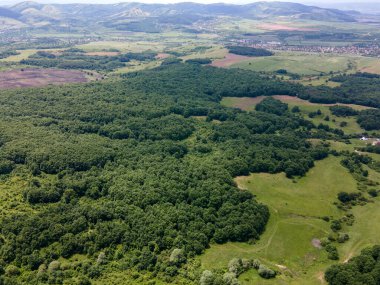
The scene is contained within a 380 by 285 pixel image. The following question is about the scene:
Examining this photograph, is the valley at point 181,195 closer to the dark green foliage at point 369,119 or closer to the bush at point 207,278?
the bush at point 207,278

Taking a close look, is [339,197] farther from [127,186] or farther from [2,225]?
[2,225]

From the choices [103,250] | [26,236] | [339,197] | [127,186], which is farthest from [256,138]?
[26,236]

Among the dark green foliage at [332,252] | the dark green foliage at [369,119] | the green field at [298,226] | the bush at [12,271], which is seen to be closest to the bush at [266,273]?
the green field at [298,226]

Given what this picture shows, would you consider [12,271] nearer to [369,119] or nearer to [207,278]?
[207,278]

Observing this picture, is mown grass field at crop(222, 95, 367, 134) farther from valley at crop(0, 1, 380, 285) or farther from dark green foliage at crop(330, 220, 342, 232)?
dark green foliage at crop(330, 220, 342, 232)

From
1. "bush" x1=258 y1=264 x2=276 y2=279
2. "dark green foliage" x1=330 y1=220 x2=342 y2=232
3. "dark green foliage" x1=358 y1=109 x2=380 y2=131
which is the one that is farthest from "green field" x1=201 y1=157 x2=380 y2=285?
"dark green foliage" x1=358 y1=109 x2=380 y2=131

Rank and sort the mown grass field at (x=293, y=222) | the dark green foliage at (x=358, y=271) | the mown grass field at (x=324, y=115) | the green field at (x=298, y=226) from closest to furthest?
the dark green foliage at (x=358, y=271), the green field at (x=298, y=226), the mown grass field at (x=293, y=222), the mown grass field at (x=324, y=115)
